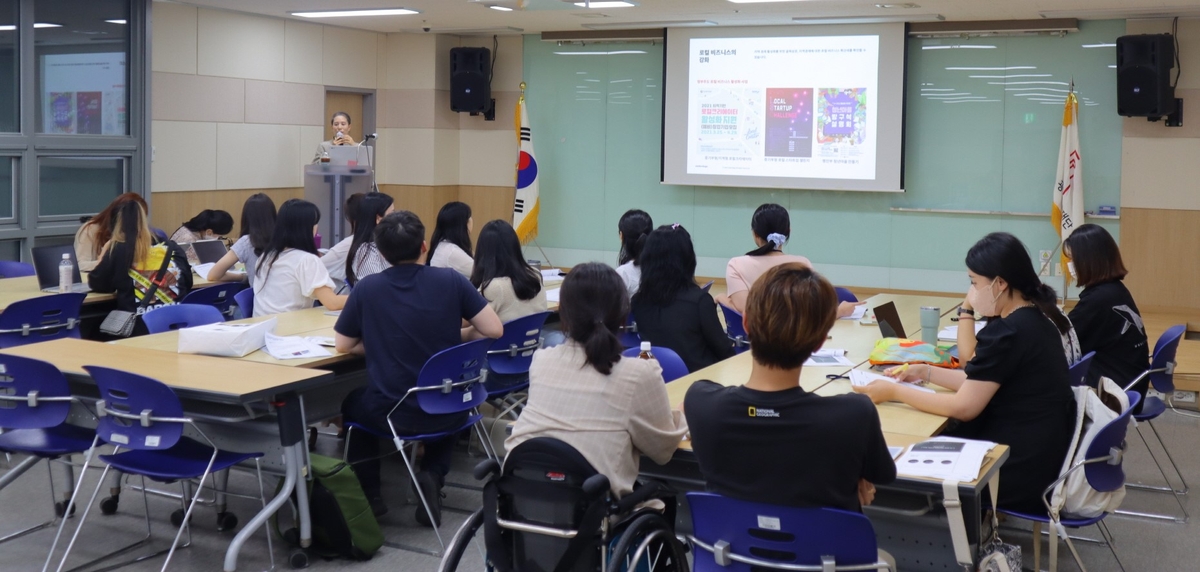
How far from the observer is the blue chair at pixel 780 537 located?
2500mm

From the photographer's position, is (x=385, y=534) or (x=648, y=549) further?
(x=385, y=534)

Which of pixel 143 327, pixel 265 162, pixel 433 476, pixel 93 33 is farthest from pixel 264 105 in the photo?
pixel 433 476

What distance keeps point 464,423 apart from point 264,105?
6.71 metres

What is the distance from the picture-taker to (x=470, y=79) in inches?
439

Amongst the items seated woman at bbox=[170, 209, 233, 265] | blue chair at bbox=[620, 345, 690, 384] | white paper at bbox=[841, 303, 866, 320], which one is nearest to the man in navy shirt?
blue chair at bbox=[620, 345, 690, 384]

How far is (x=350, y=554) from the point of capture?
4211 mm

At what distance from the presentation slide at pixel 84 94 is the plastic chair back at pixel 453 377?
5.54 metres

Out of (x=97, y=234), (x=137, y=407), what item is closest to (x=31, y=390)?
(x=137, y=407)

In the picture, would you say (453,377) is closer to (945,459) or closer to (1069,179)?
(945,459)

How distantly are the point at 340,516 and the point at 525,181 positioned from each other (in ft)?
24.3

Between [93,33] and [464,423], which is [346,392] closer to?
[464,423]

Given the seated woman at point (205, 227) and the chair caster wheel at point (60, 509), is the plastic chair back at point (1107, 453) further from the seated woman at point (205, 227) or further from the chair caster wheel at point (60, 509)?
the seated woman at point (205, 227)

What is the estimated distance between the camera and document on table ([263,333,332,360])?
14.3 ft

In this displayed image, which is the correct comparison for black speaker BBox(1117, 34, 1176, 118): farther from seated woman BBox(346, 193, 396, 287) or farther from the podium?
the podium
